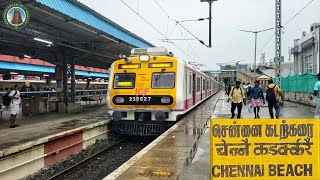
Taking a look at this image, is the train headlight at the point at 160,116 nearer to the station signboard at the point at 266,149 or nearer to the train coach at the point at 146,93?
the train coach at the point at 146,93

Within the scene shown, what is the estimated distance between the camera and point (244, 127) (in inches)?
176

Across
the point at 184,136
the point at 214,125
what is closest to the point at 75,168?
the point at 184,136

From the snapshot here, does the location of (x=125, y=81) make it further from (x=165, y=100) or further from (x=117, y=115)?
(x=165, y=100)

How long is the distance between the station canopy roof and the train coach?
2463mm

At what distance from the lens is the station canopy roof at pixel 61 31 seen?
10.6 metres

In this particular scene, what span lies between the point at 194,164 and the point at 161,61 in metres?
5.65

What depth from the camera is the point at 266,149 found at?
453cm

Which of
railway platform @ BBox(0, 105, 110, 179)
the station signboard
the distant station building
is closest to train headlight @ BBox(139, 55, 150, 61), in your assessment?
railway platform @ BBox(0, 105, 110, 179)

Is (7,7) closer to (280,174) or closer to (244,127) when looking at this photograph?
(244,127)

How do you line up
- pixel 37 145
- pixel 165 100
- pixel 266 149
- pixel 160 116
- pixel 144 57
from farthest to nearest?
pixel 144 57 → pixel 165 100 → pixel 160 116 → pixel 37 145 → pixel 266 149

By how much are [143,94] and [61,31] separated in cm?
506

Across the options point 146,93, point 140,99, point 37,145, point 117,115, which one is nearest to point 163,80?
point 146,93

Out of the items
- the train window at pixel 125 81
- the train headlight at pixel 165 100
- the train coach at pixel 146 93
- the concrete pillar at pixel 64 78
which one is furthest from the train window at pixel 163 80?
the concrete pillar at pixel 64 78

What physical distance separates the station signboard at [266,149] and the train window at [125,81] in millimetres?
7293
